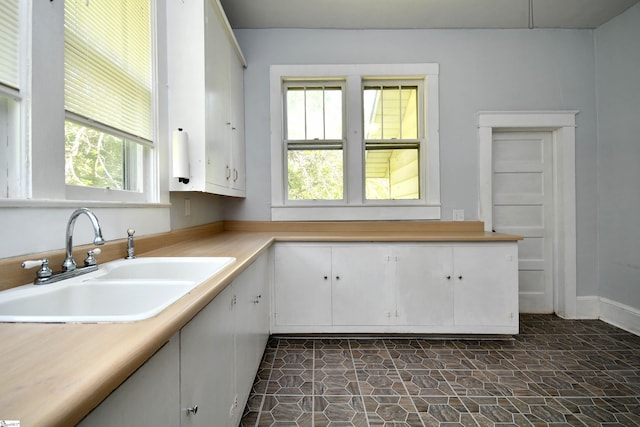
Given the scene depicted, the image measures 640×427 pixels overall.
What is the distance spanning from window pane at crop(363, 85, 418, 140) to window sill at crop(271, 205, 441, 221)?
29.5 inches

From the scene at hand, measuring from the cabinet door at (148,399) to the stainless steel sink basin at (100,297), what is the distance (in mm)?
118

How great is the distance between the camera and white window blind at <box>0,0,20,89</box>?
37.9 inches

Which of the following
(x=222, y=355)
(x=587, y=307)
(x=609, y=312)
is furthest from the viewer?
(x=587, y=307)

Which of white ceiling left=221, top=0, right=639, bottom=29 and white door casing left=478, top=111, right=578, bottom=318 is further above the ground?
white ceiling left=221, top=0, right=639, bottom=29

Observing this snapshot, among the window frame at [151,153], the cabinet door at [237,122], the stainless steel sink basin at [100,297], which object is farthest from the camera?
the cabinet door at [237,122]

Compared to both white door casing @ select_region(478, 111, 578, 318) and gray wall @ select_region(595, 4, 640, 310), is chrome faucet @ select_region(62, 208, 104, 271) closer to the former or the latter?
white door casing @ select_region(478, 111, 578, 318)

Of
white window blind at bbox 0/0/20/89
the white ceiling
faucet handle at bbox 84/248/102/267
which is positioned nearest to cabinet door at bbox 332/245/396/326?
faucet handle at bbox 84/248/102/267

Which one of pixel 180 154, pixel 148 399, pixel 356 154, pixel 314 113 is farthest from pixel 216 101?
pixel 148 399

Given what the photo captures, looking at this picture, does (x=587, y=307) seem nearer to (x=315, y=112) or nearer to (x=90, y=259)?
(x=315, y=112)

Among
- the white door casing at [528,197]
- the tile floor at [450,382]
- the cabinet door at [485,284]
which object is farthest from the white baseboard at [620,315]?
the cabinet door at [485,284]

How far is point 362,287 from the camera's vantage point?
2463 millimetres

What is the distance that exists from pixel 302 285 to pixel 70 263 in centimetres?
168

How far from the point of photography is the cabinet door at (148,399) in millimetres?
511

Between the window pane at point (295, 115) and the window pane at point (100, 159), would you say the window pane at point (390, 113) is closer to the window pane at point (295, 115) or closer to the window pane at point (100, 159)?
the window pane at point (295, 115)
